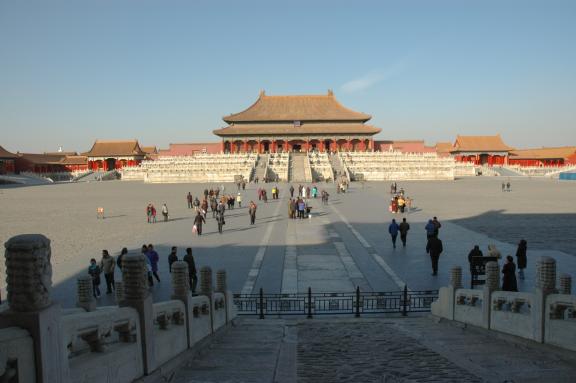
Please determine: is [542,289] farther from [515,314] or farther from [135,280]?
[135,280]

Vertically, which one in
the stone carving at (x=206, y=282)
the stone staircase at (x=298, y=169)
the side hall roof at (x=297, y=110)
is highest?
the side hall roof at (x=297, y=110)

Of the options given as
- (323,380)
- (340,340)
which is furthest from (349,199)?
(323,380)

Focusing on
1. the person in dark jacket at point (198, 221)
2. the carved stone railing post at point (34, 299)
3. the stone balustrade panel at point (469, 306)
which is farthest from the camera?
the person in dark jacket at point (198, 221)

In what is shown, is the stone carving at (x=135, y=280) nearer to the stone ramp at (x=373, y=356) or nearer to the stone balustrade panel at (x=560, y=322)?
the stone ramp at (x=373, y=356)

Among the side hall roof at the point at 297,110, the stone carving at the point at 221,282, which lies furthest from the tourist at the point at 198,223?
the side hall roof at the point at 297,110

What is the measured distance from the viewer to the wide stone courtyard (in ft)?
35.0

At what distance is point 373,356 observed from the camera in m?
5.61

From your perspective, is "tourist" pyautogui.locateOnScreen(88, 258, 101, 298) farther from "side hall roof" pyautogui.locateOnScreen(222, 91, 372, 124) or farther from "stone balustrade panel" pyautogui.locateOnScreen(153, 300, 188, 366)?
"side hall roof" pyautogui.locateOnScreen(222, 91, 372, 124)

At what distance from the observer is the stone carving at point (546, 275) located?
5492 mm

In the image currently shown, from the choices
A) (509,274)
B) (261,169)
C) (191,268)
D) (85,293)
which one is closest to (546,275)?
(509,274)

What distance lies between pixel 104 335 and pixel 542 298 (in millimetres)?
5443

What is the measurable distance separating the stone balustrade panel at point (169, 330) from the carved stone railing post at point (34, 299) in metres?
1.68

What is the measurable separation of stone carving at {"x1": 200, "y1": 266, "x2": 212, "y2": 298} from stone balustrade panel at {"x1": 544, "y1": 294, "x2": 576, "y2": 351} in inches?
189

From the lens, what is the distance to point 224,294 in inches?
299
